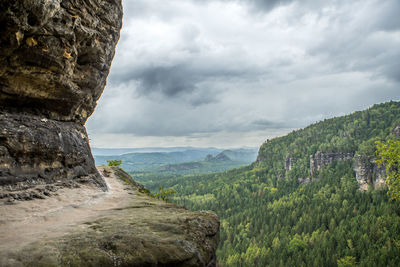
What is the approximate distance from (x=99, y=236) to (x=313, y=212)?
398 feet

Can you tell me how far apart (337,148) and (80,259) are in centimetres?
18360

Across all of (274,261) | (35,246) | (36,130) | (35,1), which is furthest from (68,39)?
(274,261)

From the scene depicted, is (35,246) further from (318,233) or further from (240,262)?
(318,233)

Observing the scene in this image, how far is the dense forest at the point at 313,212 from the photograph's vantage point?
7444 cm

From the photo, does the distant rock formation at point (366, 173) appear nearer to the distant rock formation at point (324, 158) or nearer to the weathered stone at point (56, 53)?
the distant rock formation at point (324, 158)

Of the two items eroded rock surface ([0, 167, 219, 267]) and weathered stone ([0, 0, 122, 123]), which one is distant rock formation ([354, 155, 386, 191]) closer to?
eroded rock surface ([0, 167, 219, 267])

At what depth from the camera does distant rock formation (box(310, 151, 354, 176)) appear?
15588 cm

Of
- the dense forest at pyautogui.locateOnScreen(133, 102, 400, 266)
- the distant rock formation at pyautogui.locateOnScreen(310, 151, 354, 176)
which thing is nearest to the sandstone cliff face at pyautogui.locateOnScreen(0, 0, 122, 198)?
the dense forest at pyautogui.locateOnScreen(133, 102, 400, 266)

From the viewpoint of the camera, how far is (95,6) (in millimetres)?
14648

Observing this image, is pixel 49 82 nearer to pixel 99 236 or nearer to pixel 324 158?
pixel 99 236

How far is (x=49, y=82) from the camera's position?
1287cm

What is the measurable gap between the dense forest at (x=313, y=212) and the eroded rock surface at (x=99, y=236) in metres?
Result: 24.0

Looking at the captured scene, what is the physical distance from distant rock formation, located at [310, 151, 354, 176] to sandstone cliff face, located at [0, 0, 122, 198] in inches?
6797

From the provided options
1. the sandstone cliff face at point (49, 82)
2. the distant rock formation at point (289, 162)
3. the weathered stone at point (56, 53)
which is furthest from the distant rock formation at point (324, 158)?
the sandstone cliff face at point (49, 82)
